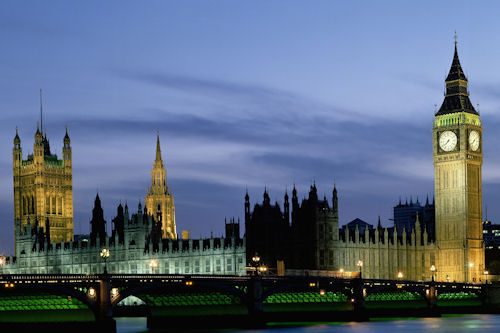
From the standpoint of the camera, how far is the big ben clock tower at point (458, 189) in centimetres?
14462

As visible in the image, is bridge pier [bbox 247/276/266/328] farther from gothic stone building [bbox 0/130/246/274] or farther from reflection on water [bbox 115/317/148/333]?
gothic stone building [bbox 0/130/246/274]

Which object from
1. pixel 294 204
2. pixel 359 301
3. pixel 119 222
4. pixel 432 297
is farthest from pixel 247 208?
pixel 359 301

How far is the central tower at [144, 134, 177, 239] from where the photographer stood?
180 m

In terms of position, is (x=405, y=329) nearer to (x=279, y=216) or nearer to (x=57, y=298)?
(x=57, y=298)

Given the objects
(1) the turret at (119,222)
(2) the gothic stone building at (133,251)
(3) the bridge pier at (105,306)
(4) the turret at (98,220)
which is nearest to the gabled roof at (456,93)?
(2) the gothic stone building at (133,251)

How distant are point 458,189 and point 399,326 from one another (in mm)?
52220

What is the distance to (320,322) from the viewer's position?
107 m

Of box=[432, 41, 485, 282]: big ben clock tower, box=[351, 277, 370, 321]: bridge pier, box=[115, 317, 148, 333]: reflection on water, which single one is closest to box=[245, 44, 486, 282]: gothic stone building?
box=[432, 41, 485, 282]: big ben clock tower

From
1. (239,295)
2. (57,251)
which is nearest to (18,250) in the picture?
(57,251)

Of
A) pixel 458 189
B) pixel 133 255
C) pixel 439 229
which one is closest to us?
pixel 133 255

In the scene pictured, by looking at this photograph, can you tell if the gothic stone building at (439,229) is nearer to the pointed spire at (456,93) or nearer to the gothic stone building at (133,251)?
the pointed spire at (456,93)

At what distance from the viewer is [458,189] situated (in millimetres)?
146375

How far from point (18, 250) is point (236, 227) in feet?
128

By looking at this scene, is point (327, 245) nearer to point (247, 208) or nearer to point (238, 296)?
point (247, 208)
